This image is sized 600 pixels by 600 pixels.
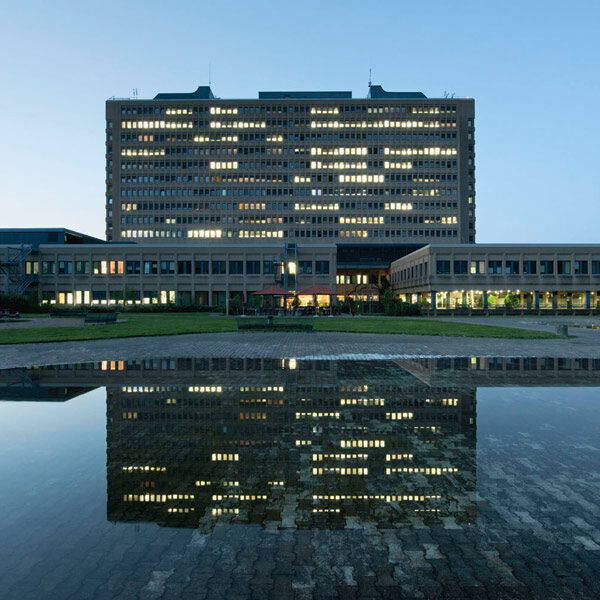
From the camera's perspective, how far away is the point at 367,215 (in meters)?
113

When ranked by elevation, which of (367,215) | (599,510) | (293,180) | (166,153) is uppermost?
(166,153)

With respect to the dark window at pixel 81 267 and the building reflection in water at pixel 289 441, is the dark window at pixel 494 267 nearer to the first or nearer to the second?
the building reflection in water at pixel 289 441

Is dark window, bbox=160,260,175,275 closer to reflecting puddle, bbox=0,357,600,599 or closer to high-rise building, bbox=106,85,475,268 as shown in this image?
high-rise building, bbox=106,85,475,268

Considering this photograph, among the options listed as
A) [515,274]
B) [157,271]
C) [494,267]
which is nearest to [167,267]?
[157,271]

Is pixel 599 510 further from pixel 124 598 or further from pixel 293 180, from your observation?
pixel 293 180

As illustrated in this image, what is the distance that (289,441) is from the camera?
6430 millimetres

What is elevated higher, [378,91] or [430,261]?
[378,91]

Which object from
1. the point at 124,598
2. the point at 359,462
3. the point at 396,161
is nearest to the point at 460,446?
the point at 359,462

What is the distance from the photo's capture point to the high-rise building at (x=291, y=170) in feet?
370

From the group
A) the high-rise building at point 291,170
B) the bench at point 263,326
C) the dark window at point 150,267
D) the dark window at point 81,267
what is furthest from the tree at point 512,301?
the dark window at point 81,267

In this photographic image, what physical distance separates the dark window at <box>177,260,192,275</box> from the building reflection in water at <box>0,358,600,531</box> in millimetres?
59217

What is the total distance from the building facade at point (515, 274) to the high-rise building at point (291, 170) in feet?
157

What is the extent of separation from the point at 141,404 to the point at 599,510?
768 centimetres

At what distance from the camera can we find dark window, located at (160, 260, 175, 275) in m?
70.0
